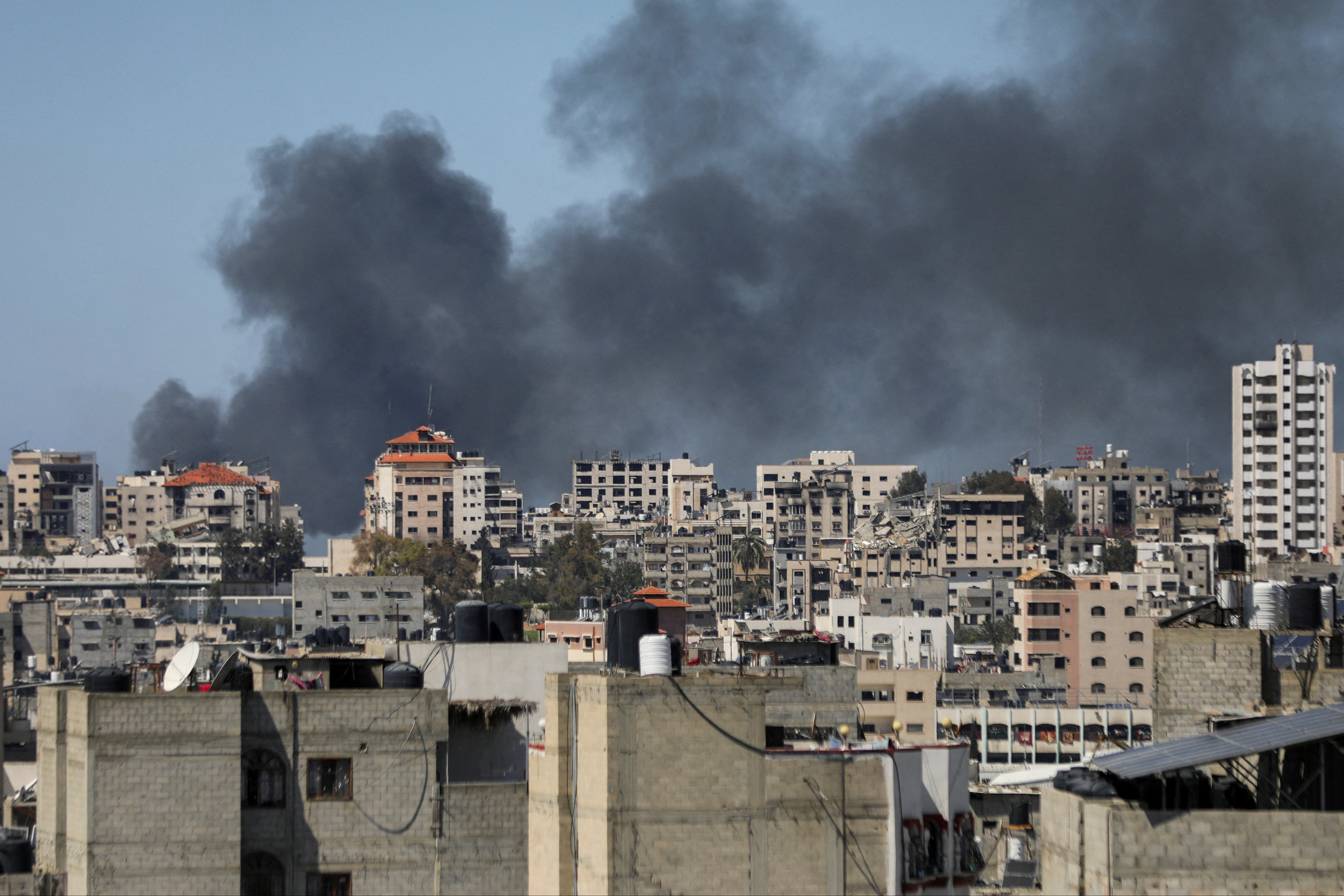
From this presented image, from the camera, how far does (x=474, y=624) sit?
3197 centimetres

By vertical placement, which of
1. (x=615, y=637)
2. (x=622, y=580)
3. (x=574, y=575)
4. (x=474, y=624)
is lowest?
(x=615, y=637)

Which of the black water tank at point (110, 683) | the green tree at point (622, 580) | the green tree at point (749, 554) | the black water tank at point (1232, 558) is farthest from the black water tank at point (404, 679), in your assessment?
the green tree at point (749, 554)

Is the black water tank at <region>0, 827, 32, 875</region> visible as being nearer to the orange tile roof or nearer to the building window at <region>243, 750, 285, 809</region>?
the building window at <region>243, 750, 285, 809</region>

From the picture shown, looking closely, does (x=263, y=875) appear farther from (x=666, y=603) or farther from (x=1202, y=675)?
(x=666, y=603)

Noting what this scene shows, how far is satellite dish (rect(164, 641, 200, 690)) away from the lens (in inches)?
1093

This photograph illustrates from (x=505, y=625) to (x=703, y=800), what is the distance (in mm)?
12302

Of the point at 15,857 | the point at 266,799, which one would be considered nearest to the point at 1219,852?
the point at 266,799

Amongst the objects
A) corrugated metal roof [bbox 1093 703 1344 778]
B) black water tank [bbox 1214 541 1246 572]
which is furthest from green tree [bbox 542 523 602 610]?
corrugated metal roof [bbox 1093 703 1344 778]

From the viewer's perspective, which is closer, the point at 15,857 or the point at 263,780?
the point at 263,780

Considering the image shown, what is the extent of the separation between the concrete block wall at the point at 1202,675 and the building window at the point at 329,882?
403 inches

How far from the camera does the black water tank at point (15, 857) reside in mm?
25906

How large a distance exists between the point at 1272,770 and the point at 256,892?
12.8m

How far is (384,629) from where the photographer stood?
127375mm

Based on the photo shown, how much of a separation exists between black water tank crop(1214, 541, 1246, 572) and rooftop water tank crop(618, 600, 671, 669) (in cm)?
946
